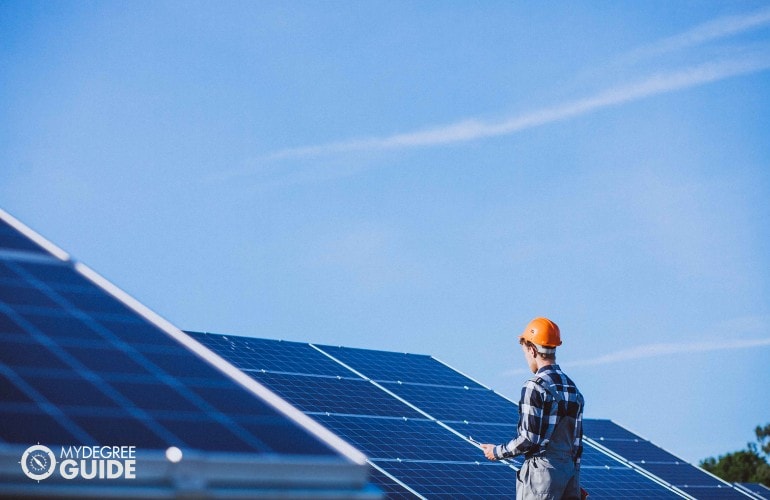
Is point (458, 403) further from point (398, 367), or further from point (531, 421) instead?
point (531, 421)

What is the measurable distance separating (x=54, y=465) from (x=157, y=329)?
6.68 ft

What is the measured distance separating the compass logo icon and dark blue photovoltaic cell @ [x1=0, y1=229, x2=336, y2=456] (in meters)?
0.08

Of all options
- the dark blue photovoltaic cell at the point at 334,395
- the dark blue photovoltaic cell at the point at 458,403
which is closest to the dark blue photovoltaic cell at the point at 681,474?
the dark blue photovoltaic cell at the point at 458,403

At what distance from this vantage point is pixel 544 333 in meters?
9.03

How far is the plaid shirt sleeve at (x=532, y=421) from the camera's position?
8.55 metres

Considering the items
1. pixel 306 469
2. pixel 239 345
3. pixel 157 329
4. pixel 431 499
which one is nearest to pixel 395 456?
pixel 431 499

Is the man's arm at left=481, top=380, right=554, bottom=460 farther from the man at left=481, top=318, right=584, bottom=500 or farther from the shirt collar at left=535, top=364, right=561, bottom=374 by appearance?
the shirt collar at left=535, top=364, right=561, bottom=374

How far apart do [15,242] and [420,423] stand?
9173 mm

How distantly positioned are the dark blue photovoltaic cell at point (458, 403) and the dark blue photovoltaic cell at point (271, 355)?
117 cm

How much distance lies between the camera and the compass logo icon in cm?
501

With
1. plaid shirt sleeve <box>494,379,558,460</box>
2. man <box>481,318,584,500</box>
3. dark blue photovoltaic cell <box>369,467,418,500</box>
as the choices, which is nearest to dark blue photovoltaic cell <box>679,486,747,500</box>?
dark blue photovoltaic cell <box>369,467,418,500</box>

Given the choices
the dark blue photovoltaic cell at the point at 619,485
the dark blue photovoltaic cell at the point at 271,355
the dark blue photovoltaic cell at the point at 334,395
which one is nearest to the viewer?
the dark blue photovoltaic cell at the point at 334,395

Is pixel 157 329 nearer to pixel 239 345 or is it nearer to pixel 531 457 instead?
pixel 531 457

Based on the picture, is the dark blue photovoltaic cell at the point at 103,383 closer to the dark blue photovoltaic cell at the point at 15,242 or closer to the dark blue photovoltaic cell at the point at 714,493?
the dark blue photovoltaic cell at the point at 15,242
